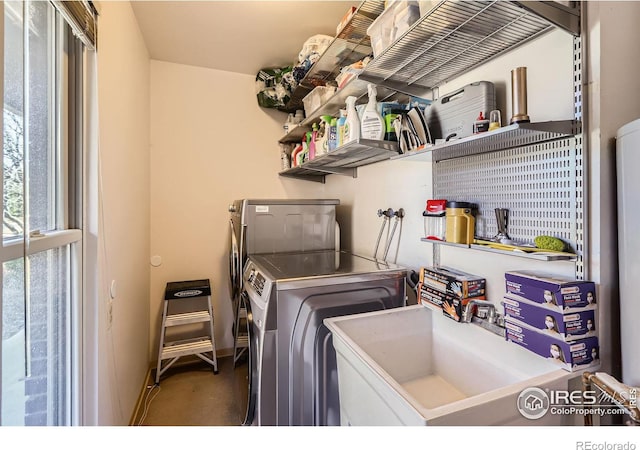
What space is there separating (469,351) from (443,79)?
1197 millimetres

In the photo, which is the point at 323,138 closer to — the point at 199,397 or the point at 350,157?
the point at 350,157

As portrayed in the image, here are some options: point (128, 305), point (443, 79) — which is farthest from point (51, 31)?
point (443, 79)

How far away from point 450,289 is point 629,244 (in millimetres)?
551

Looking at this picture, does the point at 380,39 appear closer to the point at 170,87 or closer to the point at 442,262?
the point at 442,262

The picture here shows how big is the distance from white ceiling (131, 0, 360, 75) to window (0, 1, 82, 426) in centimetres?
105

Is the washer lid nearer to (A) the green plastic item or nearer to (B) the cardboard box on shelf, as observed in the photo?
(B) the cardboard box on shelf

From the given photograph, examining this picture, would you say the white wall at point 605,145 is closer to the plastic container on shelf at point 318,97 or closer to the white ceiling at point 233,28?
the plastic container on shelf at point 318,97

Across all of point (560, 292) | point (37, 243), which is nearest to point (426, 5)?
point (560, 292)

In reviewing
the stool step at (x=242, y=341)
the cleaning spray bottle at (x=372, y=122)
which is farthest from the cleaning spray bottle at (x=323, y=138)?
the stool step at (x=242, y=341)

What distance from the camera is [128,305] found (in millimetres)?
1771

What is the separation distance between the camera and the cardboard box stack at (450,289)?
3.59ft

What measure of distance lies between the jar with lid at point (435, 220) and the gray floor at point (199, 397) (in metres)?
1.66

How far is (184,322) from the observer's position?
235 centimetres

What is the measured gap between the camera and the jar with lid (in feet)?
3.95
